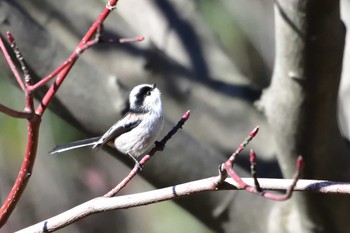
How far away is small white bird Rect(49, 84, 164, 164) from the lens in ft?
6.11

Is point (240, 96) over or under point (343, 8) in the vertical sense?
under

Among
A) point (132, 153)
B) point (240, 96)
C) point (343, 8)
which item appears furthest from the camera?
point (343, 8)

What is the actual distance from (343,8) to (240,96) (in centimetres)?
62

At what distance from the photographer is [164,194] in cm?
132

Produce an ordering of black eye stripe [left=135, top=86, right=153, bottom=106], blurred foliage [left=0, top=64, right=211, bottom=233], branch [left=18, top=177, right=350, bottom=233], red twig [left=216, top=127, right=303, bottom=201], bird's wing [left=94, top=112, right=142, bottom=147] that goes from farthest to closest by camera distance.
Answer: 1. blurred foliage [left=0, top=64, right=211, bottom=233]
2. black eye stripe [left=135, top=86, right=153, bottom=106]
3. bird's wing [left=94, top=112, right=142, bottom=147]
4. branch [left=18, top=177, right=350, bottom=233]
5. red twig [left=216, top=127, right=303, bottom=201]

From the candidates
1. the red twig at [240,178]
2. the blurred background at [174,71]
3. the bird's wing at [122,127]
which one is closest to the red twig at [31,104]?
the red twig at [240,178]

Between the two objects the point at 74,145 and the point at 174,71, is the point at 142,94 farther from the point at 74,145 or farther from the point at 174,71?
the point at 174,71

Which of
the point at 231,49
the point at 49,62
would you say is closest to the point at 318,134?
the point at 49,62

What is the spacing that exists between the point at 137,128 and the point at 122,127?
0.06 meters

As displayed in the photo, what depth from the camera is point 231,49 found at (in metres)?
4.14

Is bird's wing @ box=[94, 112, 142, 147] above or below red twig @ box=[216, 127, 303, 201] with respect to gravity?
below

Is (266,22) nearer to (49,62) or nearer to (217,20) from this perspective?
(217,20)

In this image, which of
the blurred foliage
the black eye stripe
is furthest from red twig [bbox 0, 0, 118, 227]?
the blurred foliage

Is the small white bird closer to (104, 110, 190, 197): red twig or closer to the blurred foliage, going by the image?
(104, 110, 190, 197): red twig
